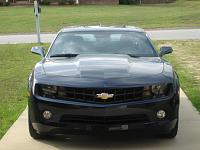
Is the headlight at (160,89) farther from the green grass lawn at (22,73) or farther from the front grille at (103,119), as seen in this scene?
the green grass lawn at (22,73)

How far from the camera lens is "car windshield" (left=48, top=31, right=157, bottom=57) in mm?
7922

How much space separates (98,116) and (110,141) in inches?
27.4

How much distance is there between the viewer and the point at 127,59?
7.32 meters

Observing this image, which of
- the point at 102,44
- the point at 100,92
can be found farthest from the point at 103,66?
the point at 102,44

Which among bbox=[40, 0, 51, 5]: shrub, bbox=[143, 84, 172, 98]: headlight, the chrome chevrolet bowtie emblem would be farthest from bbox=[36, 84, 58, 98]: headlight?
bbox=[40, 0, 51, 5]: shrub

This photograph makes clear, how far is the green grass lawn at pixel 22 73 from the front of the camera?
9062 millimetres

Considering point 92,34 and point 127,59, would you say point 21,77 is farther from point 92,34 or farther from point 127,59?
point 127,59

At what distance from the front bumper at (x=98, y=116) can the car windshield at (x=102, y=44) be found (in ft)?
4.86

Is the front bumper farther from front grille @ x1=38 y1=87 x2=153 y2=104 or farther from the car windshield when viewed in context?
the car windshield

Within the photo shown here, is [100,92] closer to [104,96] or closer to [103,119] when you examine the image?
[104,96]

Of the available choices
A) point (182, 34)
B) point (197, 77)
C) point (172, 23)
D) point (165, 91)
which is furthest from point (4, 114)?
point (172, 23)

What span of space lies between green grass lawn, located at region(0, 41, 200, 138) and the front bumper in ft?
3.79

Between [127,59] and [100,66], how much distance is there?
1.80 feet

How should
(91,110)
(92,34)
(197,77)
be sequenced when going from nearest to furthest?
(91,110), (92,34), (197,77)
